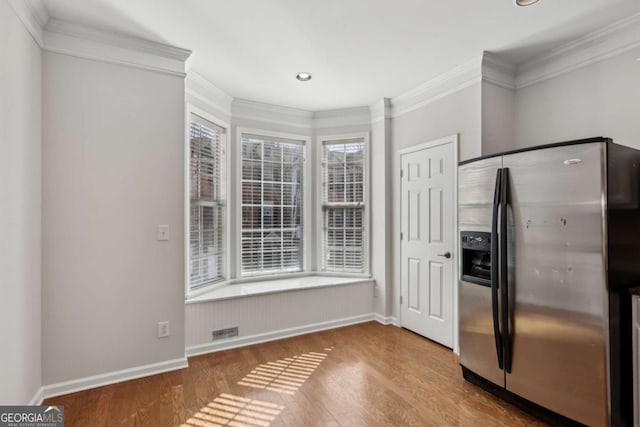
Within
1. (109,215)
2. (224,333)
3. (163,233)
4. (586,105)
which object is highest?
(586,105)

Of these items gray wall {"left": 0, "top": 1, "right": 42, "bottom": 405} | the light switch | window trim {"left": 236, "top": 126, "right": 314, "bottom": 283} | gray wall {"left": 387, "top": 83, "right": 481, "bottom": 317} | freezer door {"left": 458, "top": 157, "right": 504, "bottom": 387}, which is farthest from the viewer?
window trim {"left": 236, "top": 126, "right": 314, "bottom": 283}

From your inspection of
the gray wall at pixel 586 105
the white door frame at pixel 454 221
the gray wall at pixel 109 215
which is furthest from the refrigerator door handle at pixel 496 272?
the gray wall at pixel 109 215

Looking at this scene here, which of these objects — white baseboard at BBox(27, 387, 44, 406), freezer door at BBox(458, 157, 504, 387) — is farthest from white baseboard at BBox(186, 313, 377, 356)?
freezer door at BBox(458, 157, 504, 387)

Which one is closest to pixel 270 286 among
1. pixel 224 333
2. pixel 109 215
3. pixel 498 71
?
pixel 224 333

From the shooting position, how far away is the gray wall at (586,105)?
7.48 feet

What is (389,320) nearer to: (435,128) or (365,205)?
(365,205)

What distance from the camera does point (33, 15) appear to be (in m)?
2.03

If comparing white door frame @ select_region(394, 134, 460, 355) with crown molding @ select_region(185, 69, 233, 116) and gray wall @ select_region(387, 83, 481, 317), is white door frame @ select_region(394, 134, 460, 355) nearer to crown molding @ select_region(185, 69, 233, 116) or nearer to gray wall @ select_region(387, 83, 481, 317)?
gray wall @ select_region(387, 83, 481, 317)

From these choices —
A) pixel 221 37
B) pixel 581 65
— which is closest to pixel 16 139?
pixel 221 37

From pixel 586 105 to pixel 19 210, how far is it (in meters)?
4.03

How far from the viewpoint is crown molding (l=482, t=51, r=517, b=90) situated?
2773 millimetres

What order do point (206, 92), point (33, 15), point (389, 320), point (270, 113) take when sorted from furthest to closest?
point (270, 113) < point (389, 320) < point (206, 92) < point (33, 15)

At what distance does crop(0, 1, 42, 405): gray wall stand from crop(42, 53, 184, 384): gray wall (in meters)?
0.11

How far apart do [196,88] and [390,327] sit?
3341mm
